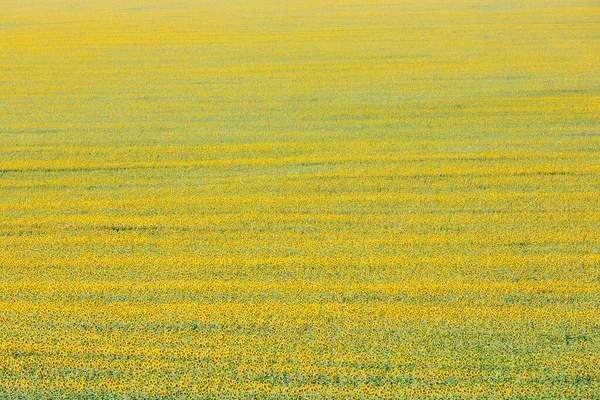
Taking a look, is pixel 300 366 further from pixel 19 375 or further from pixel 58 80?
pixel 58 80

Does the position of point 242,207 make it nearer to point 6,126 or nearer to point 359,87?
point 6,126

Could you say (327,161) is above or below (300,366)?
above

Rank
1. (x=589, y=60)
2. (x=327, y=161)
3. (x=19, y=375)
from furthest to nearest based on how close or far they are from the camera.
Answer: (x=589, y=60)
(x=327, y=161)
(x=19, y=375)

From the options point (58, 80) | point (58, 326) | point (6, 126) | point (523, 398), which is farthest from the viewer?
point (58, 80)

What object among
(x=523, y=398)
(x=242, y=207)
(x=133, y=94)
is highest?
(x=133, y=94)

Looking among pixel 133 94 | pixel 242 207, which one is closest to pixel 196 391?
pixel 242 207

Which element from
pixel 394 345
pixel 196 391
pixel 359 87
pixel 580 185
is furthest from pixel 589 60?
pixel 196 391

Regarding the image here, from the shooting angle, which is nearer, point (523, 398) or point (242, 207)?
point (523, 398)
